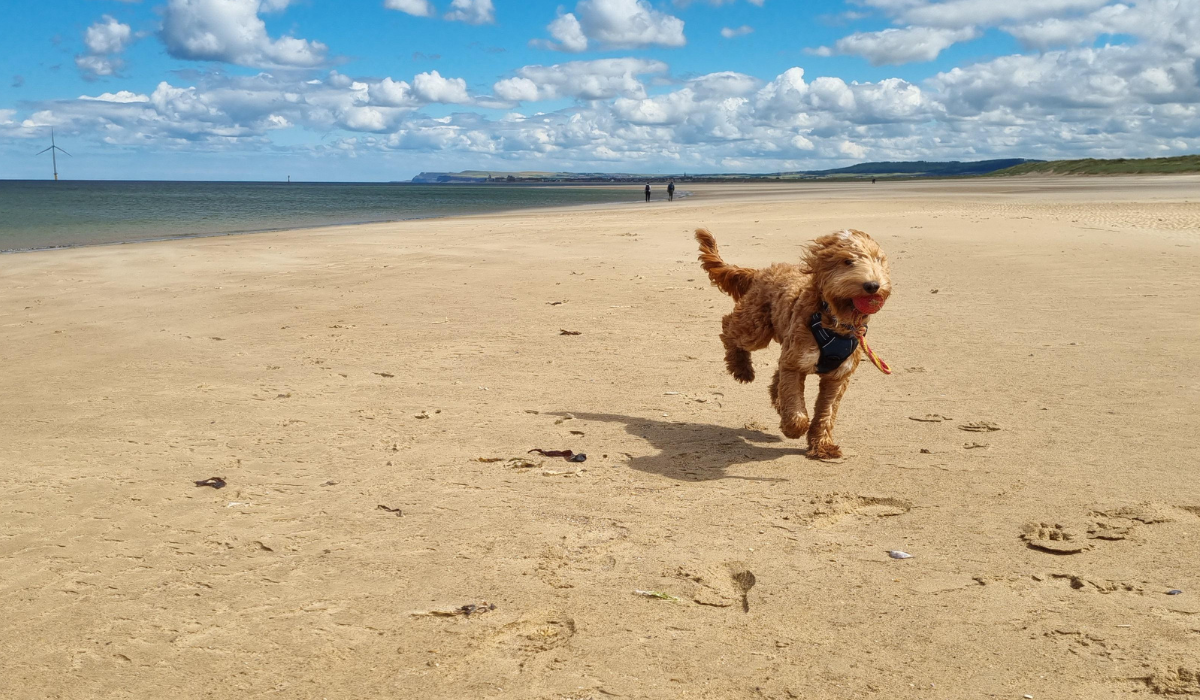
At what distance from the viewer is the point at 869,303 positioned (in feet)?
17.5

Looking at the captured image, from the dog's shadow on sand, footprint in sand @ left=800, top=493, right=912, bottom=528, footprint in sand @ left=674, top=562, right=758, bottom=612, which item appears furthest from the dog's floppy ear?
footprint in sand @ left=674, top=562, right=758, bottom=612

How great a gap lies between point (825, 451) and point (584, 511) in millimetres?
1831

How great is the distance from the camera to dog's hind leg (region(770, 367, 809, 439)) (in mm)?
5836

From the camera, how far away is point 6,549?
14.0 feet

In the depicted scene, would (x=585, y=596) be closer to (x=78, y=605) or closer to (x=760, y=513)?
(x=760, y=513)

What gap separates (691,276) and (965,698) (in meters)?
11.0

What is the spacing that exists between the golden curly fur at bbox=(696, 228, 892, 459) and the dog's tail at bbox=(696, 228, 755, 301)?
0.12 meters

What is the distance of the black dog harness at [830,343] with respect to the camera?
5699 mm

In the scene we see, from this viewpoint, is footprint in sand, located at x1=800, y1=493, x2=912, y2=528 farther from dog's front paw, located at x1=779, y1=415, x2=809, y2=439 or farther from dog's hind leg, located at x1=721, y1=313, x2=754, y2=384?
dog's hind leg, located at x1=721, y1=313, x2=754, y2=384

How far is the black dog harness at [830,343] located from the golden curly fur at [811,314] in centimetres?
4

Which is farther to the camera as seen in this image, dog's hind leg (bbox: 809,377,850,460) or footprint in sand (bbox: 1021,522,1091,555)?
dog's hind leg (bbox: 809,377,850,460)

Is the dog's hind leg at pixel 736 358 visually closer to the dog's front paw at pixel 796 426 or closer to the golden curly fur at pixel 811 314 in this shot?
the golden curly fur at pixel 811 314

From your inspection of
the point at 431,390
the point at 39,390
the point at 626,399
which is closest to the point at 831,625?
the point at 626,399

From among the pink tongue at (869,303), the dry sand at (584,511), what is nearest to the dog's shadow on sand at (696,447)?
the dry sand at (584,511)
